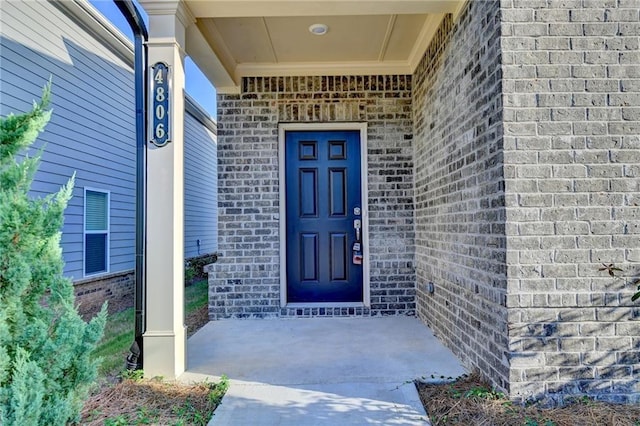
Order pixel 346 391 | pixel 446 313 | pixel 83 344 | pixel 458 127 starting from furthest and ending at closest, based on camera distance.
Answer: pixel 446 313 < pixel 458 127 < pixel 346 391 < pixel 83 344

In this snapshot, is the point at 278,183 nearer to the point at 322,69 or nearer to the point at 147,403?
the point at 322,69

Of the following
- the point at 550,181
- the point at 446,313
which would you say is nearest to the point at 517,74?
the point at 550,181

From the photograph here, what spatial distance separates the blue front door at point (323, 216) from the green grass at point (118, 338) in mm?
1606

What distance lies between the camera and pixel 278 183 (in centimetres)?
448

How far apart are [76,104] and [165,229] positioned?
318 centimetres

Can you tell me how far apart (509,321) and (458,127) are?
1.48m

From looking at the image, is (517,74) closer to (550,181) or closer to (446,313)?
(550,181)

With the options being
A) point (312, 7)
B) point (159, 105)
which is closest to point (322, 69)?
point (312, 7)

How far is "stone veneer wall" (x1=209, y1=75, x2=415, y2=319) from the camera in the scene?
4422 mm

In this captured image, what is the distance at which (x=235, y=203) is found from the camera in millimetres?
4496

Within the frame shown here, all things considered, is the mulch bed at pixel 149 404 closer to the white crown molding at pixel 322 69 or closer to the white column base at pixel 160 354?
the white column base at pixel 160 354

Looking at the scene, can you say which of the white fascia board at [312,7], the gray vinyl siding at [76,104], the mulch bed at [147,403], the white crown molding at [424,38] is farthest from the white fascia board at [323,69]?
the mulch bed at [147,403]

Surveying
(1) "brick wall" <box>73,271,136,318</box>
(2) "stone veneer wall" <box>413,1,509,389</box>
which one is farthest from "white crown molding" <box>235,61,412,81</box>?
(1) "brick wall" <box>73,271,136,318</box>

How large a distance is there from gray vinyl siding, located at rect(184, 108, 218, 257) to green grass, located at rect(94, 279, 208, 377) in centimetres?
245
